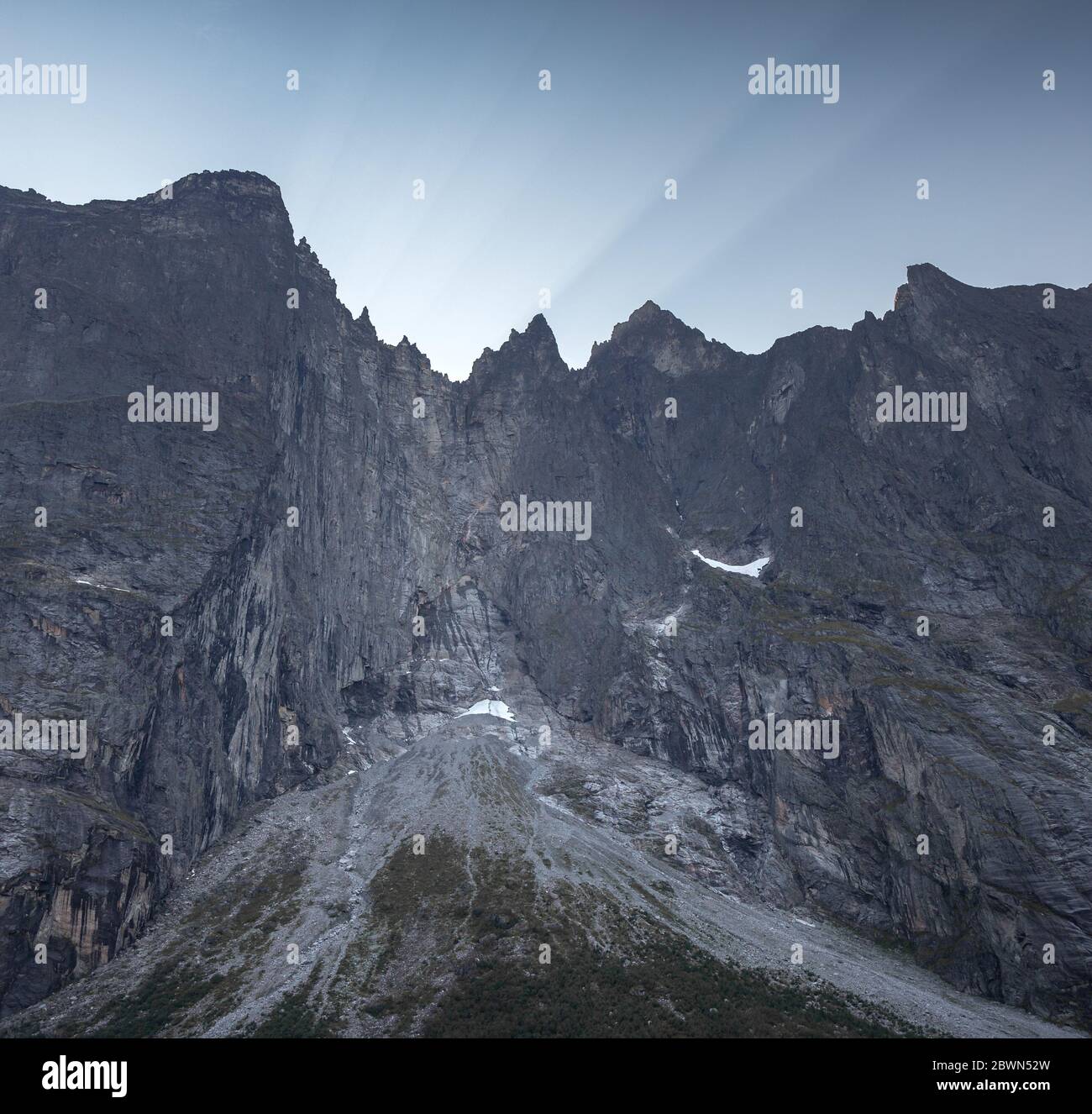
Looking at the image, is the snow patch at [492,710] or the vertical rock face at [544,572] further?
the snow patch at [492,710]

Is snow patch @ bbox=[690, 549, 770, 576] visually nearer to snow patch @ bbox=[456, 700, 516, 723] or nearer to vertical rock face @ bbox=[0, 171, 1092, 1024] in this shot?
vertical rock face @ bbox=[0, 171, 1092, 1024]

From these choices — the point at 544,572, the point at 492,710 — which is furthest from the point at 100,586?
the point at 544,572

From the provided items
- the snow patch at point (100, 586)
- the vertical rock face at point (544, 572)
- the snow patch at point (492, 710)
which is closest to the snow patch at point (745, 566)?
the vertical rock face at point (544, 572)

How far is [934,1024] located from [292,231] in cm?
15232

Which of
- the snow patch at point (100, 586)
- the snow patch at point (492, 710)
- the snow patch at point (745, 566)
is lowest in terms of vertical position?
the snow patch at point (492, 710)

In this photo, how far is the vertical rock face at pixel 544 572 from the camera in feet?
235

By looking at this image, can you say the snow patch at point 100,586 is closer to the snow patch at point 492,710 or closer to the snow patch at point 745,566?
the snow patch at point 492,710

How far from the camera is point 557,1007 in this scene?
52.9 meters

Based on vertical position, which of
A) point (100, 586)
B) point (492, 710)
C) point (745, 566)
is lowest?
point (492, 710)

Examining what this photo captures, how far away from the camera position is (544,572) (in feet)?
438

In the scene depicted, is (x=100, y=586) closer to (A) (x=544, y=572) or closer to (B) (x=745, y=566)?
(A) (x=544, y=572)

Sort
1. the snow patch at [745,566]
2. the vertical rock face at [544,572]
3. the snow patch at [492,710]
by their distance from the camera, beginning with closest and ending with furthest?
the vertical rock face at [544,572] → the snow patch at [492,710] → the snow patch at [745,566]

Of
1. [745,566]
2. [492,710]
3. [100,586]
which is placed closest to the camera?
[100,586]

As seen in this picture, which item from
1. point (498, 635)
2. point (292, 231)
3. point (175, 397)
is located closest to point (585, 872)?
point (498, 635)
